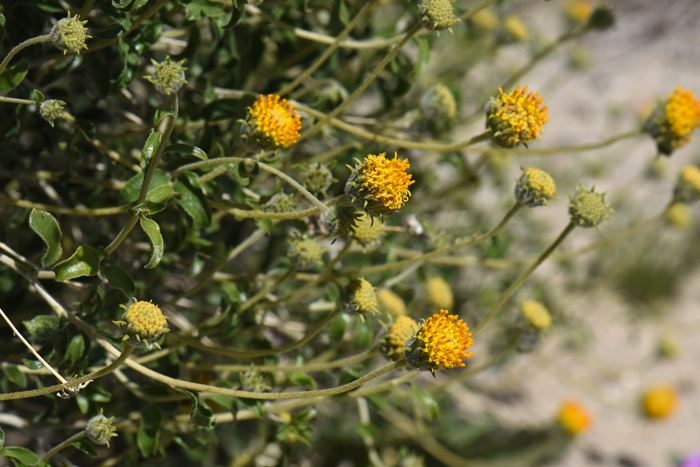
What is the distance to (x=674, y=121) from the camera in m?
1.78

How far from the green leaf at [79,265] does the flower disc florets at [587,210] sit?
3.73 feet

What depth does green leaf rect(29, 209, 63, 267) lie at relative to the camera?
4.08 ft

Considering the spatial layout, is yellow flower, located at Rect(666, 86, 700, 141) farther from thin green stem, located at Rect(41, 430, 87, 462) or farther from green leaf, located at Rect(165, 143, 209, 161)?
thin green stem, located at Rect(41, 430, 87, 462)

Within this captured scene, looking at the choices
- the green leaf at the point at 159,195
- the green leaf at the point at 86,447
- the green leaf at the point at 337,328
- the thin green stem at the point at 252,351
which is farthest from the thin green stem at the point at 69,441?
the green leaf at the point at 337,328

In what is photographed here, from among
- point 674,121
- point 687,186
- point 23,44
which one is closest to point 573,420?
point 687,186

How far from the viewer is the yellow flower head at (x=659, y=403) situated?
3.45m

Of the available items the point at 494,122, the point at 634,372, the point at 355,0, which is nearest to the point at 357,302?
the point at 494,122

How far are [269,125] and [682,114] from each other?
1.23m

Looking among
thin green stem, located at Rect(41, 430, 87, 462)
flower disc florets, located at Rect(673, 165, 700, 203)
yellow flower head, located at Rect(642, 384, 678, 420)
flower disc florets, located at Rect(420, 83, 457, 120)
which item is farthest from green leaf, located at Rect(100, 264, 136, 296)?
yellow flower head, located at Rect(642, 384, 678, 420)

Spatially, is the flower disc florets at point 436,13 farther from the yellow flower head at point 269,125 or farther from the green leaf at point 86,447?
the green leaf at point 86,447

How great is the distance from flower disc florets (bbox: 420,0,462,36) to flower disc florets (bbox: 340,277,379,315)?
0.62m

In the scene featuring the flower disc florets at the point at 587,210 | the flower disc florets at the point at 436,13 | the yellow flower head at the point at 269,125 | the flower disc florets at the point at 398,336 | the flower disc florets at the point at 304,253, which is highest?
the flower disc florets at the point at 436,13

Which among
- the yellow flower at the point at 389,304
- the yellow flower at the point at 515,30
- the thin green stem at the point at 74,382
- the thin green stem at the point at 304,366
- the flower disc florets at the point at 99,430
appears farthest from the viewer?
the yellow flower at the point at 515,30

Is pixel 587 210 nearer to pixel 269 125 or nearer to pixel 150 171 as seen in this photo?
pixel 269 125
